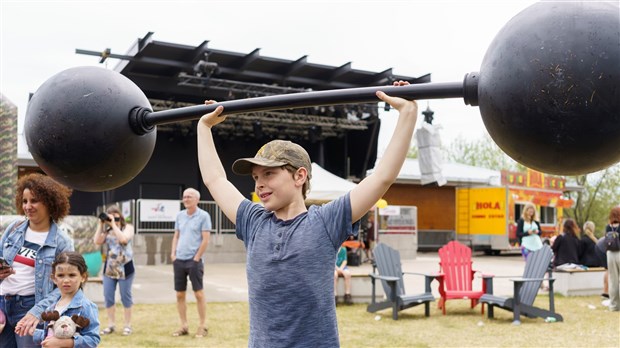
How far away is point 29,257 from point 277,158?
Result: 230 centimetres

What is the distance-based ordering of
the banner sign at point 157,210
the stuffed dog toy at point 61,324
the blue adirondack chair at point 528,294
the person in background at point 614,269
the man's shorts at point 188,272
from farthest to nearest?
the banner sign at point 157,210 → the person in background at point 614,269 → the blue adirondack chair at point 528,294 → the man's shorts at point 188,272 → the stuffed dog toy at point 61,324

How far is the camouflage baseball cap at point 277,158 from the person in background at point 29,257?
2062 millimetres

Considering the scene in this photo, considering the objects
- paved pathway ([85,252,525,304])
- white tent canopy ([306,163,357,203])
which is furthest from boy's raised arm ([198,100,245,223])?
white tent canopy ([306,163,357,203])

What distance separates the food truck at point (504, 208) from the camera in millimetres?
26531

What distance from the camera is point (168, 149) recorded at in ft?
87.6

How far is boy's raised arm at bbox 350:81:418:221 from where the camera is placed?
1.78m

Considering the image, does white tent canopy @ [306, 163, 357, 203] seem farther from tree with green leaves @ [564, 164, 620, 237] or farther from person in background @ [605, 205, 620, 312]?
tree with green leaves @ [564, 164, 620, 237]

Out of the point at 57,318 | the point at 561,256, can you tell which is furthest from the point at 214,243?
the point at 57,318

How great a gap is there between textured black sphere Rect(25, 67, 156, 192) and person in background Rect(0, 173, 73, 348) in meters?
2.22

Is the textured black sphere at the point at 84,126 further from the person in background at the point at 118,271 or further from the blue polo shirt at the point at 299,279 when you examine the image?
the person in background at the point at 118,271

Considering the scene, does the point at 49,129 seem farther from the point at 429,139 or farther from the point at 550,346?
the point at 429,139

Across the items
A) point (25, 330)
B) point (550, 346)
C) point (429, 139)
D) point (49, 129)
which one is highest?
point (429, 139)

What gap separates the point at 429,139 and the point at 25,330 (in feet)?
60.2

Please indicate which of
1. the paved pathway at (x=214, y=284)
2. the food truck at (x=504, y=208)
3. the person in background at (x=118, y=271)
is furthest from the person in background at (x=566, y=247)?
the food truck at (x=504, y=208)
